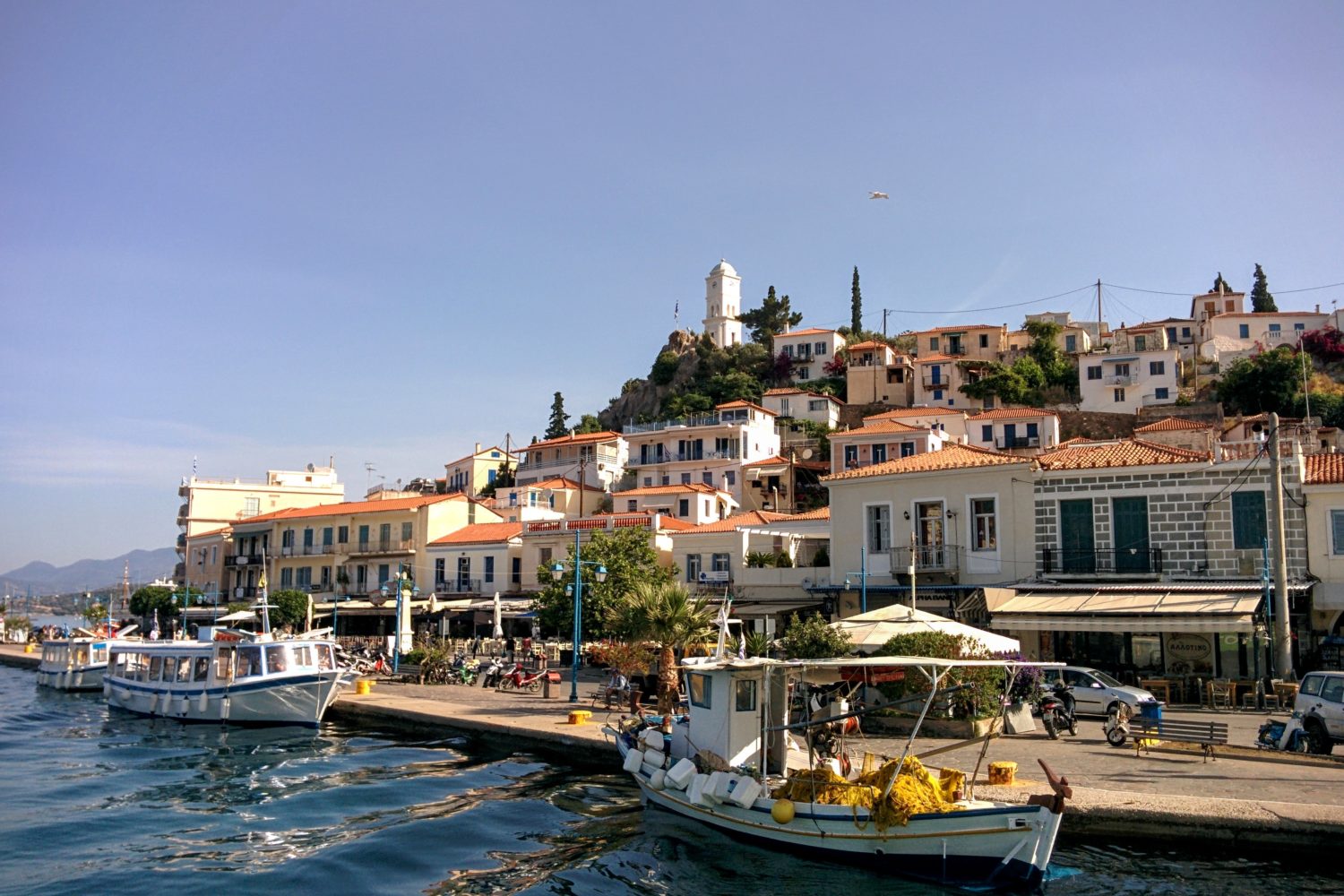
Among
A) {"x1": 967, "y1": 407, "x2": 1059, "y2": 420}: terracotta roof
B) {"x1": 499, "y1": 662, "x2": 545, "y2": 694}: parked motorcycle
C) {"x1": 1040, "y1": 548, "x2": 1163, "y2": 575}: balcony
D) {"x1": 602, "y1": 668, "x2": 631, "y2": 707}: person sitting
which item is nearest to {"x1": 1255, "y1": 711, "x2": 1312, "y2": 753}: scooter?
{"x1": 1040, "y1": 548, "x2": 1163, "y2": 575}: balcony

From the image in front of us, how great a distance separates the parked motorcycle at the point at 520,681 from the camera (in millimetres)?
35844

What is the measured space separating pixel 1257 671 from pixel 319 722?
27.2m

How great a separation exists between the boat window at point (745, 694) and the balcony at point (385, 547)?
46.1 metres

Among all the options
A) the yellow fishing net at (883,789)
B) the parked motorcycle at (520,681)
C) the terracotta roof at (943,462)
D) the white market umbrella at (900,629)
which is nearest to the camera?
the yellow fishing net at (883,789)

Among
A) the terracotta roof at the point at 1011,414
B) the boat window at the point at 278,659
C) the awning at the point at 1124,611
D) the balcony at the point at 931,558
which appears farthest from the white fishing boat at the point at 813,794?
the terracotta roof at the point at 1011,414

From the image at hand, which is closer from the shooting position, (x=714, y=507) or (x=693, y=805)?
(x=693, y=805)

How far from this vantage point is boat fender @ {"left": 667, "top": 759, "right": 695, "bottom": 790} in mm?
18812

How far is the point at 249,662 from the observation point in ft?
112

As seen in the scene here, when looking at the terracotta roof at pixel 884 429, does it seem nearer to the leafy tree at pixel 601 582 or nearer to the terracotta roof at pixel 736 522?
the terracotta roof at pixel 736 522

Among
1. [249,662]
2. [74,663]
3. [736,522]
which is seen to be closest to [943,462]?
[736,522]

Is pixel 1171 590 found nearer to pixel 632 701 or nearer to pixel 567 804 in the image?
pixel 632 701

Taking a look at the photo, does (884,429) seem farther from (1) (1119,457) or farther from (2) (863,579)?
(2) (863,579)

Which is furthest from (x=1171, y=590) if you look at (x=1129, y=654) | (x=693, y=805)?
(x=693, y=805)

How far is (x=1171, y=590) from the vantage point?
99.9 ft
